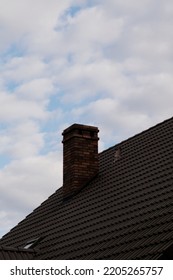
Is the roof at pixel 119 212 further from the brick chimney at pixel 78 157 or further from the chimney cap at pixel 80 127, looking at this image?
the chimney cap at pixel 80 127

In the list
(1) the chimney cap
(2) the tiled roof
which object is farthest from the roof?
(1) the chimney cap

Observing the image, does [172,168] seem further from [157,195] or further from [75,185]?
[75,185]

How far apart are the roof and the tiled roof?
0.20 meters

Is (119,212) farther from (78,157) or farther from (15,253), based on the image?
(78,157)

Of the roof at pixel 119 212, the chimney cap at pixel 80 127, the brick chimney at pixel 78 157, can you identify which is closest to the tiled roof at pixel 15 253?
the roof at pixel 119 212

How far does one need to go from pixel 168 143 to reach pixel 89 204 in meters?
2.10

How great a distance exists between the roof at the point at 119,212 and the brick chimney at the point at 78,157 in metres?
0.27

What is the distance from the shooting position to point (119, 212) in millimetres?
9914

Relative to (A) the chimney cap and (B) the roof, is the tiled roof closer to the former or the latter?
(B) the roof

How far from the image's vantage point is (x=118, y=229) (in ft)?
30.0

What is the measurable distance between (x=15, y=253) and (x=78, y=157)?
434 cm

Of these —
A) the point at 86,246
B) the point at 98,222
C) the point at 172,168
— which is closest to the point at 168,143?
the point at 172,168

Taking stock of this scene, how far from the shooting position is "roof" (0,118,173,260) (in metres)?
8.24

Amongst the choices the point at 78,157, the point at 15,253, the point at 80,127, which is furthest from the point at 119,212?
the point at 80,127
